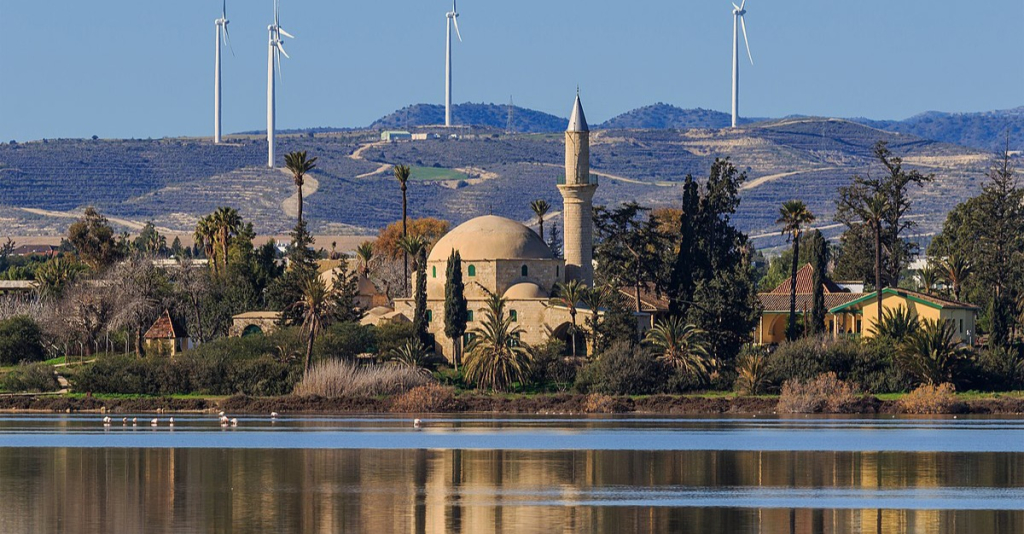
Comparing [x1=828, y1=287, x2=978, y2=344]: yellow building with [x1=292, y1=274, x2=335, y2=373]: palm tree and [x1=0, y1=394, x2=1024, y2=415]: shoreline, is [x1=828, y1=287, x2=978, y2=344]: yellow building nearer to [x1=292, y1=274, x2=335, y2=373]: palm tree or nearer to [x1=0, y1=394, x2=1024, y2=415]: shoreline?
[x1=0, y1=394, x2=1024, y2=415]: shoreline

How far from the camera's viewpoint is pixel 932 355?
84.2 metres

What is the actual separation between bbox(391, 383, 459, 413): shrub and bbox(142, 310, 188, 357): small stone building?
666 inches

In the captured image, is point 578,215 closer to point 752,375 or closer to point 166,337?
point 752,375

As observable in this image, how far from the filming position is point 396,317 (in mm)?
97062

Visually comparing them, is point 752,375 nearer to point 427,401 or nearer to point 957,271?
point 427,401

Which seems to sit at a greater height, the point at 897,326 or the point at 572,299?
the point at 572,299

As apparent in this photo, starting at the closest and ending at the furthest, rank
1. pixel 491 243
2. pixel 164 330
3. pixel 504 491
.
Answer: pixel 504 491 < pixel 491 243 < pixel 164 330

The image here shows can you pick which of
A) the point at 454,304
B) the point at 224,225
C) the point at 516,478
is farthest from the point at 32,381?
the point at 516,478

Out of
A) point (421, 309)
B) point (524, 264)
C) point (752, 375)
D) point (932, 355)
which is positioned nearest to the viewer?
point (932, 355)

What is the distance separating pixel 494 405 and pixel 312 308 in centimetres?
985

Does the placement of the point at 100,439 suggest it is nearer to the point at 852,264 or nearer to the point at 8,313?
the point at 8,313

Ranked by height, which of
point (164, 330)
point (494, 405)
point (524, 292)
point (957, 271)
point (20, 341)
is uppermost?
point (957, 271)

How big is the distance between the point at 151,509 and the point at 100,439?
2522 centimetres

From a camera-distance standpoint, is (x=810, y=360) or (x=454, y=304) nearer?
(x=810, y=360)
